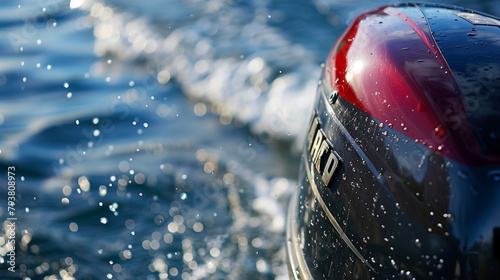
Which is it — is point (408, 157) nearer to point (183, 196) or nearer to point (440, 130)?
point (440, 130)

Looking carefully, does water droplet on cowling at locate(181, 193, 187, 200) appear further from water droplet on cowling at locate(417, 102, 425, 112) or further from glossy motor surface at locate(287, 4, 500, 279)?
water droplet on cowling at locate(417, 102, 425, 112)

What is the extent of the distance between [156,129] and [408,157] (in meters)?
2.87

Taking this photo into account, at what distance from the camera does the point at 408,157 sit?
1262 millimetres

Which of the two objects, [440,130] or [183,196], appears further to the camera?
[183,196]

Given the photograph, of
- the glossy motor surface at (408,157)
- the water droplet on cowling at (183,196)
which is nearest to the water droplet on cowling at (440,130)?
the glossy motor surface at (408,157)

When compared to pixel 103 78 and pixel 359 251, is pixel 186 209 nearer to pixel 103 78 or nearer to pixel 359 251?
pixel 359 251

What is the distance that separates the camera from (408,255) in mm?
1242

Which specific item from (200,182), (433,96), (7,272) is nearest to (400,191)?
(433,96)

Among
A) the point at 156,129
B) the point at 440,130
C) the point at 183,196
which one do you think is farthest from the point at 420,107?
the point at 156,129

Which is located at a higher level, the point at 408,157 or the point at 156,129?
the point at 408,157

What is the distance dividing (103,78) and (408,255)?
13.0 ft

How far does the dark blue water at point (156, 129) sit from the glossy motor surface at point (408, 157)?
1055mm

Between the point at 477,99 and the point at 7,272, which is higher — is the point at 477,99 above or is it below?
above

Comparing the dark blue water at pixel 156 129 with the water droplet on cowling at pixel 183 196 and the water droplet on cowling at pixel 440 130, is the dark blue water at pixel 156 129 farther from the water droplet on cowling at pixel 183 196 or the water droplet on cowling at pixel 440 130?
the water droplet on cowling at pixel 440 130
